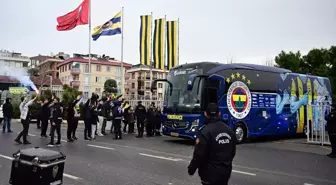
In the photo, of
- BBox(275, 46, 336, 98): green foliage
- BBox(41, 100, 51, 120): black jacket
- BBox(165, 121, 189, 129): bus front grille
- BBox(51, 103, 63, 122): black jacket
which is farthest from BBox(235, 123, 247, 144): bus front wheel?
BBox(275, 46, 336, 98): green foliage

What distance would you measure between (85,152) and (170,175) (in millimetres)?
4262

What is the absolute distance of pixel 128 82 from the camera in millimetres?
92500

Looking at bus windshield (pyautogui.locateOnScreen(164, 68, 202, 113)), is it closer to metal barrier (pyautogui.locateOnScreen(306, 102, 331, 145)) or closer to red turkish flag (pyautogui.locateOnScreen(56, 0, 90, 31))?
metal barrier (pyautogui.locateOnScreen(306, 102, 331, 145))

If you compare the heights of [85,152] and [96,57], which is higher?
[96,57]

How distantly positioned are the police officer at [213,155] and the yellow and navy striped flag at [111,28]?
2305 cm

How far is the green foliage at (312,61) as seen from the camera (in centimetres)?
3206

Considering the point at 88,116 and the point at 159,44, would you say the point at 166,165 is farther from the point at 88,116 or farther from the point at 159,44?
the point at 159,44

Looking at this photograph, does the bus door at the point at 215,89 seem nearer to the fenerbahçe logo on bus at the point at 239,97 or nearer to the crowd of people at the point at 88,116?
the fenerbahçe logo on bus at the point at 239,97

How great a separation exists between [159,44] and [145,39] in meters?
1.23

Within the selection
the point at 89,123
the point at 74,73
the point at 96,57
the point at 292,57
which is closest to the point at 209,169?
the point at 89,123

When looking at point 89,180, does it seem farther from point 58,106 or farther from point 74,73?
point 74,73

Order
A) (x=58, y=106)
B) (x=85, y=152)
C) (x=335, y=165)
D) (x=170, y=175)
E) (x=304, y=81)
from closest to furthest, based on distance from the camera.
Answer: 1. (x=170, y=175)
2. (x=335, y=165)
3. (x=85, y=152)
4. (x=58, y=106)
5. (x=304, y=81)

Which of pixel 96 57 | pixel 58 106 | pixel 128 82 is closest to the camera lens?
pixel 58 106

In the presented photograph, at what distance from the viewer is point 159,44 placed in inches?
1020
